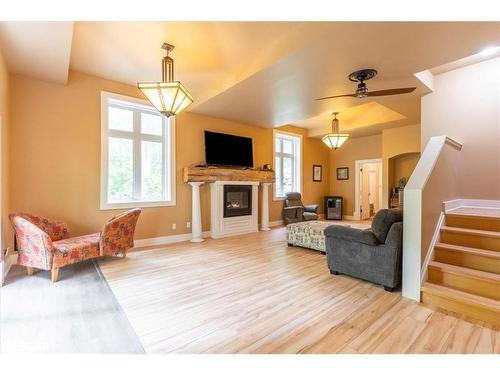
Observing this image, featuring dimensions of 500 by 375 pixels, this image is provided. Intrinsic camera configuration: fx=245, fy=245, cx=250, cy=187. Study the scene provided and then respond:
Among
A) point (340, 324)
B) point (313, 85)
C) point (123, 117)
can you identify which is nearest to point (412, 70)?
point (313, 85)

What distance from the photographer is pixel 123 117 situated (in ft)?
15.6

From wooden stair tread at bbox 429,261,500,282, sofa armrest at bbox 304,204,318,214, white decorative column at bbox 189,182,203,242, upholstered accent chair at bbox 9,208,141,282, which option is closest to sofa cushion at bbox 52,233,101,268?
upholstered accent chair at bbox 9,208,141,282

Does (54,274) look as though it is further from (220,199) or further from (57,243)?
(220,199)

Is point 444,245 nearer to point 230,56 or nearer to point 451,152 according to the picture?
point 451,152

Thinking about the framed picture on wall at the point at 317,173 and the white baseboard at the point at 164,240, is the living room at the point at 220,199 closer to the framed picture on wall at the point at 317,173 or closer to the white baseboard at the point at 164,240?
the white baseboard at the point at 164,240

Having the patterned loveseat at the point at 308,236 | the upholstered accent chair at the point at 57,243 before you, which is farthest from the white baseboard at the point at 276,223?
the upholstered accent chair at the point at 57,243

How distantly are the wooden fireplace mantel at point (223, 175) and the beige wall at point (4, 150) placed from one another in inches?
109

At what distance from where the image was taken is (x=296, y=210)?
23.6 feet

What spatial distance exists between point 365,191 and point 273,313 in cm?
742

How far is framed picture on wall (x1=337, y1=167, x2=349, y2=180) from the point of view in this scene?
28.5 ft

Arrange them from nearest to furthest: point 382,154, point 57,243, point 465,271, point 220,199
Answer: point 465,271, point 57,243, point 220,199, point 382,154

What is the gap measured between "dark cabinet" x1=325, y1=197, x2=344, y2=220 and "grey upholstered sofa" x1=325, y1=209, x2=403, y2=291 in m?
5.44

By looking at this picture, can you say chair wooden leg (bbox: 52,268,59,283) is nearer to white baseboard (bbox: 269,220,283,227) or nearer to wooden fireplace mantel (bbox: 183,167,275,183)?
wooden fireplace mantel (bbox: 183,167,275,183)

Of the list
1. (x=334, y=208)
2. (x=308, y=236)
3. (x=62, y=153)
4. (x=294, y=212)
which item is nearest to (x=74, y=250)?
(x=62, y=153)
